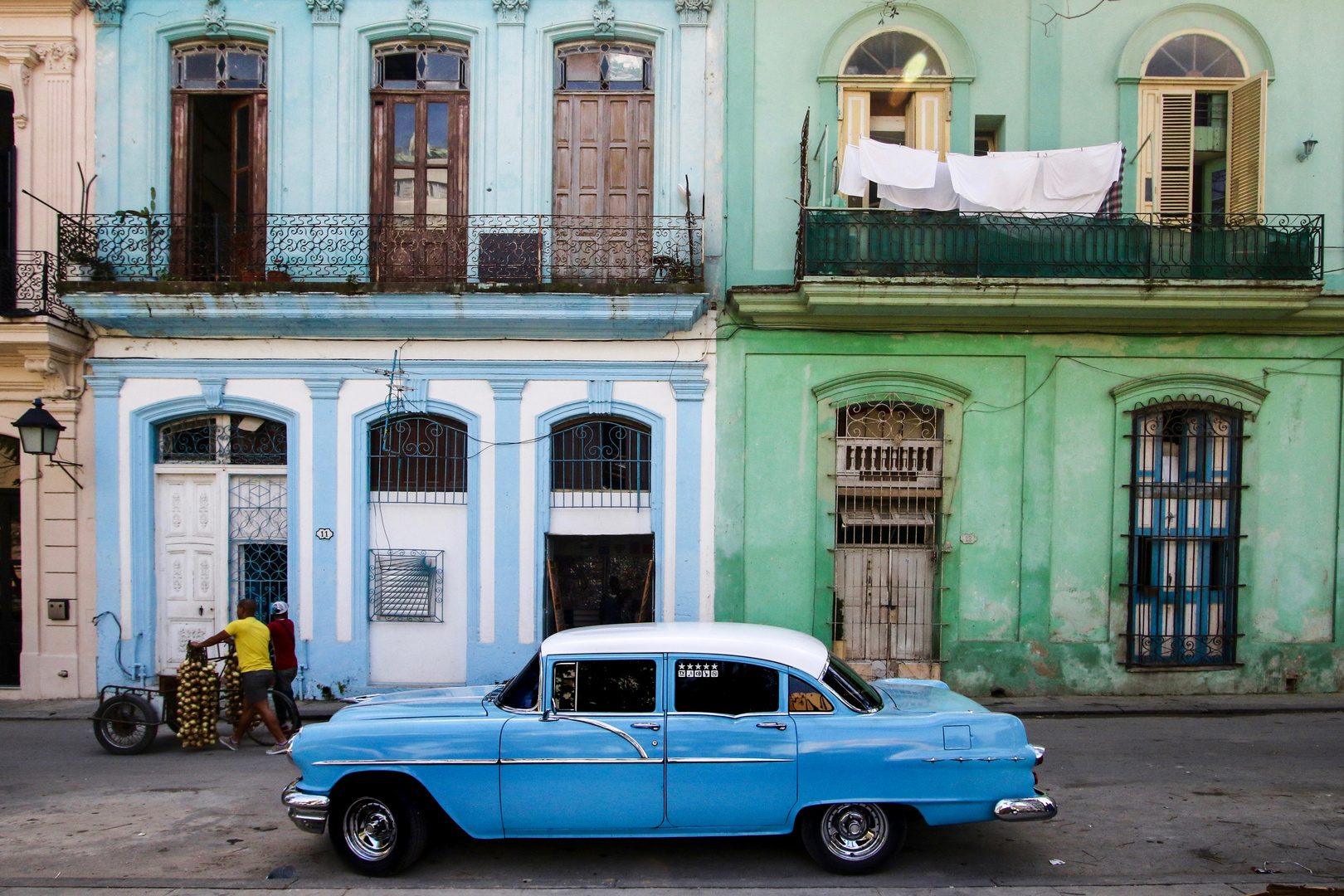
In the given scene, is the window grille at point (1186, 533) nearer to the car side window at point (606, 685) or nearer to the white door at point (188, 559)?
the car side window at point (606, 685)

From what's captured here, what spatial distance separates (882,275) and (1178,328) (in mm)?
3525

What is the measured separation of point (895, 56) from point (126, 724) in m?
10.5

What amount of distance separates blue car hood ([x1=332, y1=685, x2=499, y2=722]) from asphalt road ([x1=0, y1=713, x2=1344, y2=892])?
0.95 meters

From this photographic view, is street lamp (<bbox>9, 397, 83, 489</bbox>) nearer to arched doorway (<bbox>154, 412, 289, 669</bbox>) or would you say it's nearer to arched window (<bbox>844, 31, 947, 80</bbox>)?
arched doorway (<bbox>154, 412, 289, 669</bbox>)

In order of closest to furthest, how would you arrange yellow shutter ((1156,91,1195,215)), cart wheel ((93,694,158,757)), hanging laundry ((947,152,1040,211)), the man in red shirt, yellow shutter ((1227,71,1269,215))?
cart wheel ((93,694,158,757))
the man in red shirt
hanging laundry ((947,152,1040,211))
yellow shutter ((1227,71,1269,215))
yellow shutter ((1156,91,1195,215))

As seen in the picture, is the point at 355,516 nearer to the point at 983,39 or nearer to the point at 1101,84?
the point at 983,39

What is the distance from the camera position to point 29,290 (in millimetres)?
10109

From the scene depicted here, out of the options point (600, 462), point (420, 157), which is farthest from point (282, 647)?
Answer: point (420, 157)

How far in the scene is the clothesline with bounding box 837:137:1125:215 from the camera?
31.7 feet

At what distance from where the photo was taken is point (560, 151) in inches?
415

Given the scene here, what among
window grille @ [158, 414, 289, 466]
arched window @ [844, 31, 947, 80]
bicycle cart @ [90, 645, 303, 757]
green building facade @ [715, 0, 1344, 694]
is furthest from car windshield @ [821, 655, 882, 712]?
arched window @ [844, 31, 947, 80]

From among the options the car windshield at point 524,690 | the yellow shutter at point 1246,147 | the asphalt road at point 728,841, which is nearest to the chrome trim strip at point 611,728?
the car windshield at point 524,690

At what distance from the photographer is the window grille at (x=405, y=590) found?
10.2 metres

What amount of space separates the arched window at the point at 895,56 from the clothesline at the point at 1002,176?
1176mm
